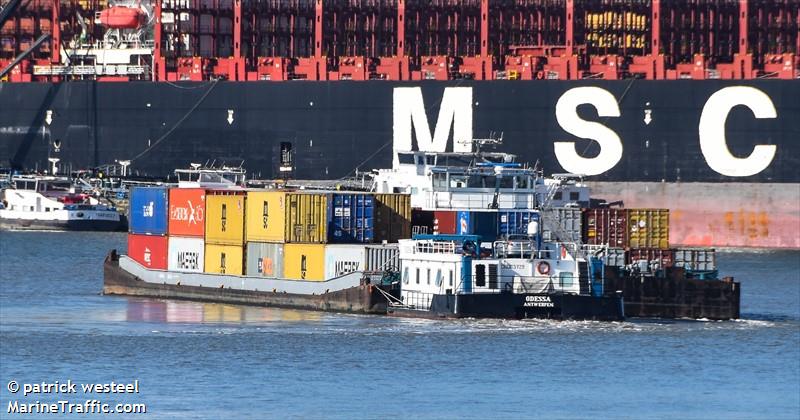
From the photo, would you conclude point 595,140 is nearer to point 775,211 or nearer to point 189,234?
point 775,211

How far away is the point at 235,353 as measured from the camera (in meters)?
52.6

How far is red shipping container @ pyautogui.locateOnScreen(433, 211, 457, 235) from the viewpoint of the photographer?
6278 centimetres

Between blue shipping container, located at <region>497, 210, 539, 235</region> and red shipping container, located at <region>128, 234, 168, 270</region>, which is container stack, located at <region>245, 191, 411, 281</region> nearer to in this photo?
blue shipping container, located at <region>497, 210, 539, 235</region>

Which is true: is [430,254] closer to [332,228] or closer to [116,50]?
[332,228]

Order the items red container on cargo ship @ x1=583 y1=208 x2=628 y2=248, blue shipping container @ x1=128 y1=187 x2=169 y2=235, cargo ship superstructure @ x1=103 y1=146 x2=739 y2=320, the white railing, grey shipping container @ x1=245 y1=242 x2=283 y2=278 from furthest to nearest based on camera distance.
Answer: blue shipping container @ x1=128 y1=187 x2=169 y2=235 → red container on cargo ship @ x1=583 y1=208 x2=628 y2=248 → grey shipping container @ x1=245 y1=242 x2=283 y2=278 → the white railing → cargo ship superstructure @ x1=103 y1=146 x2=739 y2=320

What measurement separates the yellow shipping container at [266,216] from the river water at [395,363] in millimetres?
2649

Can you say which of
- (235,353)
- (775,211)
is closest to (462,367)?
(235,353)

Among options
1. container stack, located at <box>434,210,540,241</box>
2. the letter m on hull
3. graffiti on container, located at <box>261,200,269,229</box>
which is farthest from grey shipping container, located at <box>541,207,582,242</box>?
the letter m on hull

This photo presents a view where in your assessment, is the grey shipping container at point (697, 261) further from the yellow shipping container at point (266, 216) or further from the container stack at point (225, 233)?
the container stack at point (225, 233)

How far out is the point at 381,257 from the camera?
61.8m

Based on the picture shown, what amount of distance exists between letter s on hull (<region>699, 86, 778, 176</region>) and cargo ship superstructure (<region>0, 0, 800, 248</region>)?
0.27 ft

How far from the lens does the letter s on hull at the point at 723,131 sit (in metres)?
91.5

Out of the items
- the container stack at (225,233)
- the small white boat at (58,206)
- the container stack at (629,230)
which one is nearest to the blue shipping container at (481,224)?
the container stack at (629,230)

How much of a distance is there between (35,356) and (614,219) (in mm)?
22527
